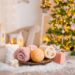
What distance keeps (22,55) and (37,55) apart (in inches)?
4.3

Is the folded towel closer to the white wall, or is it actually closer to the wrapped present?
the wrapped present

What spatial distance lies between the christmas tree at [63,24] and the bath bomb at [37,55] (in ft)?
7.10

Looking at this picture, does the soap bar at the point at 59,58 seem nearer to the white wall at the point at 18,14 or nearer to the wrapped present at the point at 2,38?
the wrapped present at the point at 2,38

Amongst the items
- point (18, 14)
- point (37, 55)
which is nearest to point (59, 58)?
point (37, 55)

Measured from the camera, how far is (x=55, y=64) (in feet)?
5.61

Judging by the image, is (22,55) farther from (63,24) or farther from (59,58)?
(63,24)

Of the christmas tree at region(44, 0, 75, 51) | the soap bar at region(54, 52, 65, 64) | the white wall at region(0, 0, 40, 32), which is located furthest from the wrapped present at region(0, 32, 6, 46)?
the soap bar at region(54, 52, 65, 64)

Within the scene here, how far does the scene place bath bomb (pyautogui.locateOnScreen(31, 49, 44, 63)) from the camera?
1620 millimetres

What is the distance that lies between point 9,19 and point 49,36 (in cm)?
78

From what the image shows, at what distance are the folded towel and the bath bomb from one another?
1.5 inches

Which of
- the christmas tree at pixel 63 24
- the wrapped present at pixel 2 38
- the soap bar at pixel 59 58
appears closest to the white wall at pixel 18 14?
the wrapped present at pixel 2 38

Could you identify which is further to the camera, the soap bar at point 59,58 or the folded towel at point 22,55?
the soap bar at point 59,58

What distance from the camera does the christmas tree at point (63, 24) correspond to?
378 cm

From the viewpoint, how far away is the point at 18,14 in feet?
13.0
